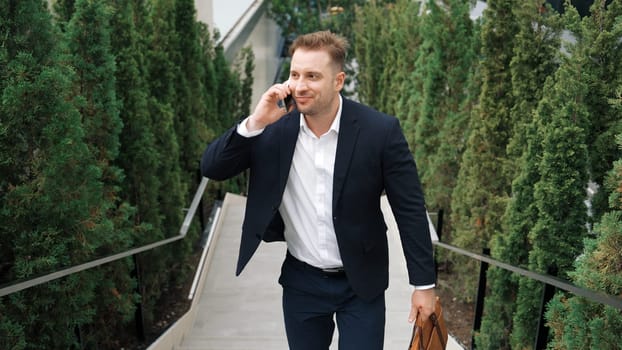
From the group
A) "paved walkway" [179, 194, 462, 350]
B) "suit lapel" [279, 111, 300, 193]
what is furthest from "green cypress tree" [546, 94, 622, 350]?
"paved walkway" [179, 194, 462, 350]

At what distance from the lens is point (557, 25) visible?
4.28 meters

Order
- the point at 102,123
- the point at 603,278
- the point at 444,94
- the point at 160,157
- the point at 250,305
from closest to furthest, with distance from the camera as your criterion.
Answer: the point at 603,278
the point at 102,123
the point at 250,305
the point at 160,157
the point at 444,94

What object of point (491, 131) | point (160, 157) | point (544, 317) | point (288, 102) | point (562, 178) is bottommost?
point (544, 317)

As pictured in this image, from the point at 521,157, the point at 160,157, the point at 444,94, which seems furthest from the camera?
the point at 444,94

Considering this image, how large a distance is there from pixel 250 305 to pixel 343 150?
354 cm

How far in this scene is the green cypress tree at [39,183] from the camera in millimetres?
3047

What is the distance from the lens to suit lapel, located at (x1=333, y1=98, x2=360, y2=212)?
7.39 ft

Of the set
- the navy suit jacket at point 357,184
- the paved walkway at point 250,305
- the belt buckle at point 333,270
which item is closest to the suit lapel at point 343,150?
the navy suit jacket at point 357,184

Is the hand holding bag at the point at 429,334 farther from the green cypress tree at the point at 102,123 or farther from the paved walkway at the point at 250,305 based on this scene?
the green cypress tree at the point at 102,123

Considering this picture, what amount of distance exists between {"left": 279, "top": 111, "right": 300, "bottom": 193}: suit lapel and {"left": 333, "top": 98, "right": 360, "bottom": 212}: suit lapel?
18cm

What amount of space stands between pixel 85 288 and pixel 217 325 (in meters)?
1.76

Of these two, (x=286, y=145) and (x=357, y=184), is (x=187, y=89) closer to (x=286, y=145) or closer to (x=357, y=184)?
(x=286, y=145)

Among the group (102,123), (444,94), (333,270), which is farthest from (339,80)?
(444,94)

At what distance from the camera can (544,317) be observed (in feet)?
10.7
